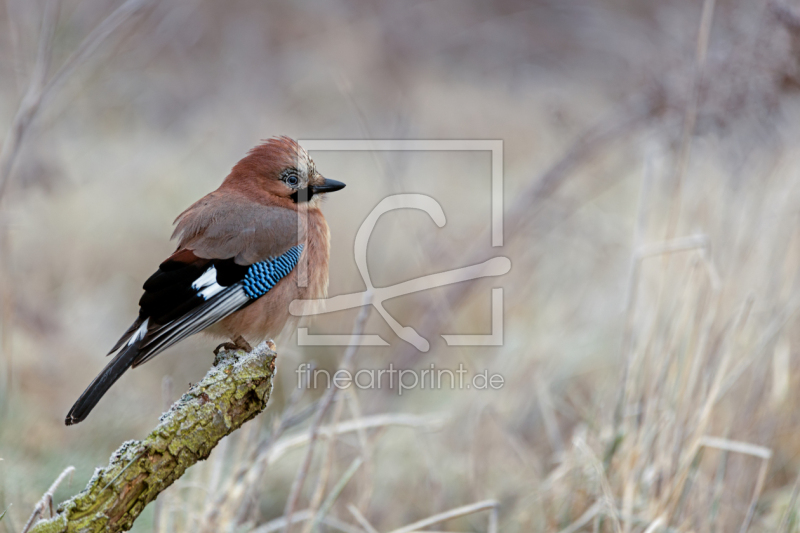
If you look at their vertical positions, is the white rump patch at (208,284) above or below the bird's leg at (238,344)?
above

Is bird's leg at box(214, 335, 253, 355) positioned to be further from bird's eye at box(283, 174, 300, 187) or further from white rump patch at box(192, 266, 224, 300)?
bird's eye at box(283, 174, 300, 187)

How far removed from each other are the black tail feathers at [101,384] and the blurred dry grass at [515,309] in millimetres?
956

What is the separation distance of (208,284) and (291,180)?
712 millimetres

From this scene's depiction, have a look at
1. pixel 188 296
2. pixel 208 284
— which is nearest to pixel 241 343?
pixel 208 284

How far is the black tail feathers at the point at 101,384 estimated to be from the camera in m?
1.59

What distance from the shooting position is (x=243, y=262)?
2.48 m

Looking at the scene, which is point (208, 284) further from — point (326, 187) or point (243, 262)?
point (326, 187)

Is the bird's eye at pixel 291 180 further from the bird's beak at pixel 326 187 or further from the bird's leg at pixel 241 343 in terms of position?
the bird's leg at pixel 241 343

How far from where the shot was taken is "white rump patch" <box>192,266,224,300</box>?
7.25 feet

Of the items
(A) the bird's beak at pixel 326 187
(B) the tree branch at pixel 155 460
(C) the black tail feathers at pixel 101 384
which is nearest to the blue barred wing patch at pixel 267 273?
(A) the bird's beak at pixel 326 187

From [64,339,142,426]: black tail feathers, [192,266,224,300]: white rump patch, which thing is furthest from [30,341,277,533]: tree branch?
[192,266,224,300]: white rump patch

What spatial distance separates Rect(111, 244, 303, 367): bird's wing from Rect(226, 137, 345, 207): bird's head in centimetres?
39

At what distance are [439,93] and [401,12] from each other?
171 centimetres

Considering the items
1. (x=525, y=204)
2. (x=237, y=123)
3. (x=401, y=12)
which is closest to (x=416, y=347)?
(x=525, y=204)
